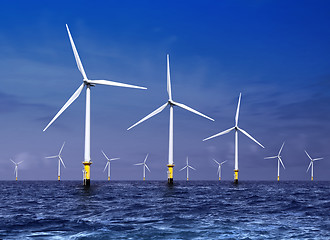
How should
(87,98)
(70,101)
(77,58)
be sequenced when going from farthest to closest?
(77,58)
(87,98)
(70,101)

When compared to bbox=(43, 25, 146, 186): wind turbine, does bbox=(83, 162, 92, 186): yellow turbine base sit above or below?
below

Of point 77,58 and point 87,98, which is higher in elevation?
point 77,58

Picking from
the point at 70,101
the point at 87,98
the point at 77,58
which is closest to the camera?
the point at 70,101

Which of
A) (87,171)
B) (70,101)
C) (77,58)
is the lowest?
(87,171)

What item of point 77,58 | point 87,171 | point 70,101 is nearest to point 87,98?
point 70,101

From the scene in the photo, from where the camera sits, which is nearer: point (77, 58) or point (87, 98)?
point (87, 98)

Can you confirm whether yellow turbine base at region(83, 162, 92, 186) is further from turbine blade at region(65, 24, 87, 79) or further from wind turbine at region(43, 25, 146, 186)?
turbine blade at region(65, 24, 87, 79)

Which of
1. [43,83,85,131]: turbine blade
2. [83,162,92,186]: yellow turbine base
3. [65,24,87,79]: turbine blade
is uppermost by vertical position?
[65,24,87,79]: turbine blade

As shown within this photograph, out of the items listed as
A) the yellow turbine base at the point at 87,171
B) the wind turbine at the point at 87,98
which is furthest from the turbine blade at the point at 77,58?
the yellow turbine base at the point at 87,171

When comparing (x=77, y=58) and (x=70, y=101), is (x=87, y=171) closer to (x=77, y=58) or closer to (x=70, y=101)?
(x=70, y=101)

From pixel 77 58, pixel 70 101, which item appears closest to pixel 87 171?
pixel 70 101

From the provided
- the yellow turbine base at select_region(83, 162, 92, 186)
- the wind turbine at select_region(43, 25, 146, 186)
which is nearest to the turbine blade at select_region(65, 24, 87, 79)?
the wind turbine at select_region(43, 25, 146, 186)

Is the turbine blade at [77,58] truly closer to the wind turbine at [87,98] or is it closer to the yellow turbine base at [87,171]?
the wind turbine at [87,98]

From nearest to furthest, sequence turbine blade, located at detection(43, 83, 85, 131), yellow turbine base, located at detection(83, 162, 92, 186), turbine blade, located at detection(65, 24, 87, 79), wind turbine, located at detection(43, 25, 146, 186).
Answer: turbine blade, located at detection(43, 83, 85, 131), wind turbine, located at detection(43, 25, 146, 186), yellow turbine base, located at detection(83, 162, 92, 186), turbine blade, located at detection(65, 24, 87, 79)
